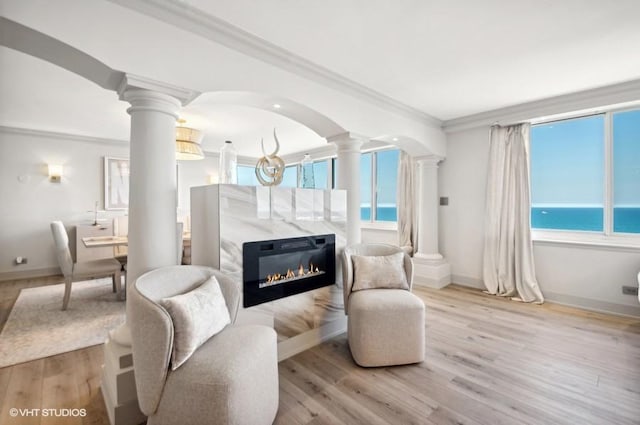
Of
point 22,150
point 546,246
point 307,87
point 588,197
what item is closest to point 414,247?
point 546,246

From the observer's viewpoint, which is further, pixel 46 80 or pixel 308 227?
pixel 46 80

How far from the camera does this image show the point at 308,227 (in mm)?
2688

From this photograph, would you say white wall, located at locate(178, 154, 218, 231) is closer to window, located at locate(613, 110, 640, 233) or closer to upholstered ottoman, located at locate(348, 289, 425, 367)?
upholstered ottoman, located at locate(348, 289, 425, 367)

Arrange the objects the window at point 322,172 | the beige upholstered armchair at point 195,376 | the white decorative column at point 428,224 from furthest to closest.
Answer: the window at point 322,172
the white decorative column at point 428,224
the beige upholstered armchair at point 195,376

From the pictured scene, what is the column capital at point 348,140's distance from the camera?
322 centimetres

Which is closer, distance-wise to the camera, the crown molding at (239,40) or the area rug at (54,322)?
the crown molding at (239,40)

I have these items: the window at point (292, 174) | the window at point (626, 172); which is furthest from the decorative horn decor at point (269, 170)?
the window at point (292, 174)

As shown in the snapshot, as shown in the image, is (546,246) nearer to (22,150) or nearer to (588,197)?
(588,197)

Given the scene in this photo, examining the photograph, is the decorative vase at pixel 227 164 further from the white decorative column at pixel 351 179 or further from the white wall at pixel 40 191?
the white wall at pixel 40 191

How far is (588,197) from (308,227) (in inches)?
143

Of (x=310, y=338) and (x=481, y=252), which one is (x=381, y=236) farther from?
(x=310, y=338)

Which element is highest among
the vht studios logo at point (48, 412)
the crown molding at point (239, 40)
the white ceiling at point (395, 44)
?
the white ceiling at point (395, 44)

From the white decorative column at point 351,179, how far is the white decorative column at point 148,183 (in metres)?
1.75

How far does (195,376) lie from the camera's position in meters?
1.39
